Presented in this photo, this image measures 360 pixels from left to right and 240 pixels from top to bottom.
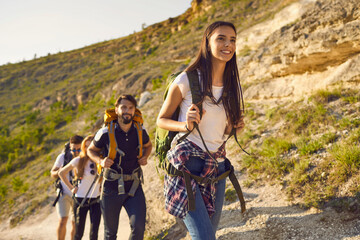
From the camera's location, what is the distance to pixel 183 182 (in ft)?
6.95

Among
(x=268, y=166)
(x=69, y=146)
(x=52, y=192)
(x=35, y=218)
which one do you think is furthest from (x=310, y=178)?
(x=52, y=192)

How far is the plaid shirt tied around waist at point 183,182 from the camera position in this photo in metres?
2.05

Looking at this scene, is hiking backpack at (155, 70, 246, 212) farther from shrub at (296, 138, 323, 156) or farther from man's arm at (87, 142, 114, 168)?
shrub at (296, 138, 323, 156)

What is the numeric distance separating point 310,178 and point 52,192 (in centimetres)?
1259

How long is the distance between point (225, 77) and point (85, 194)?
3.23m

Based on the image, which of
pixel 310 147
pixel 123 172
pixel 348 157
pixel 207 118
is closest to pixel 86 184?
pixel 123 172

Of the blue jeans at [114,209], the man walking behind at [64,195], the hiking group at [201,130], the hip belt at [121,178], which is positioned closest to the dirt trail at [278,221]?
the blue jeans at [114,209]

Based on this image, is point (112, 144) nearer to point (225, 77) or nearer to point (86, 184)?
point (86, 184)

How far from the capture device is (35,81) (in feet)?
177

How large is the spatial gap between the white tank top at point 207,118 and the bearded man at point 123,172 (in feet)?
4.70

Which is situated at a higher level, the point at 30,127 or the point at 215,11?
the point at 215,11

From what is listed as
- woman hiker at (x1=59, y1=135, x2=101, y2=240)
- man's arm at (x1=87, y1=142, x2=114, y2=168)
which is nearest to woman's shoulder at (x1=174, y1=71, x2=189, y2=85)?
man's arm at (x1=87, y1=142, x2=114, y2=168)

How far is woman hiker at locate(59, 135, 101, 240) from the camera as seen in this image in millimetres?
4230

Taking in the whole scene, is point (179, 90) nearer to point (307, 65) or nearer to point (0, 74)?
point (307, 65)
